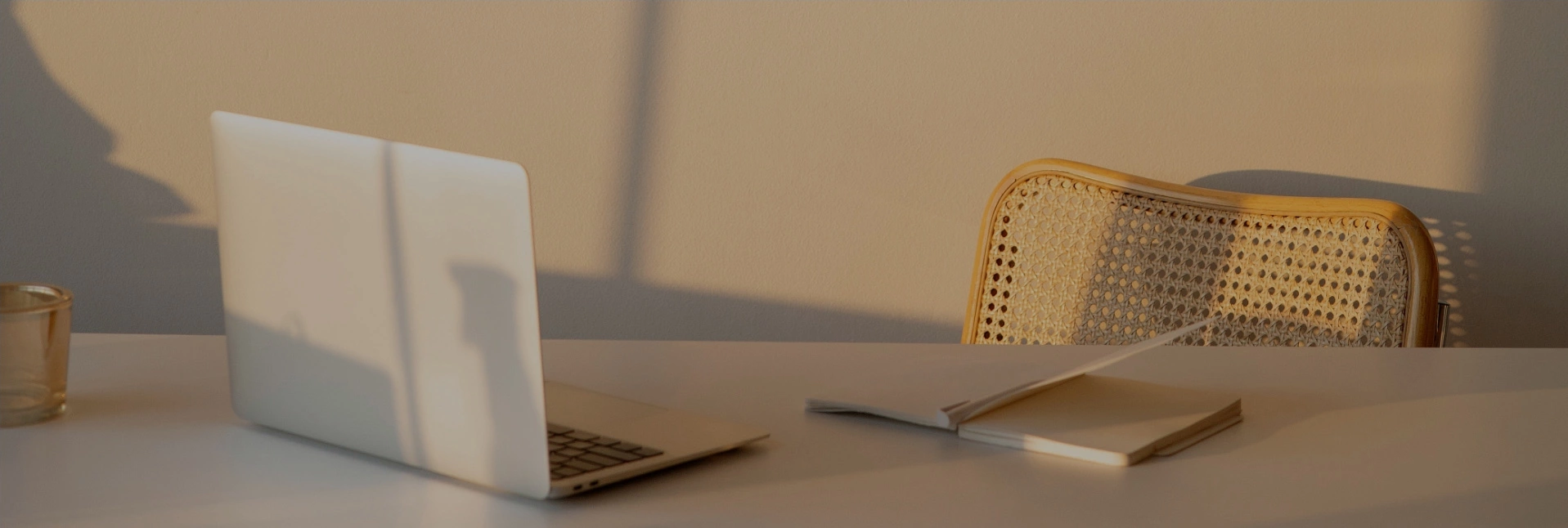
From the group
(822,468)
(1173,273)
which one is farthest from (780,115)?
(822,468)

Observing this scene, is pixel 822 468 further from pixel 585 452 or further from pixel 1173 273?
pixel 1173 273

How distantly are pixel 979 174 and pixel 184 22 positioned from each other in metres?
1.12

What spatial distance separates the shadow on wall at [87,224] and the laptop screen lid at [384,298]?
120 centimetres

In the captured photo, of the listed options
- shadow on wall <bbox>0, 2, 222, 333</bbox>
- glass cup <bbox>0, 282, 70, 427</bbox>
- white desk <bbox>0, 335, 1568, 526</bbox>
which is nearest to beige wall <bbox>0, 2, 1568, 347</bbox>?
shadow on wall <bbox>0, 2, 222, 333</bbox>

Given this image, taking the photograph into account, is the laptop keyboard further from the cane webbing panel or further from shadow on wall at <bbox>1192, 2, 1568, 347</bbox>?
shadow on wall at <bbox>1192, 2, 1568, 347</bbox>

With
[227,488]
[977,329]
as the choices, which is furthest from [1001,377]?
[977,329]

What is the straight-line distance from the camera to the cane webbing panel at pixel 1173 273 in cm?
160

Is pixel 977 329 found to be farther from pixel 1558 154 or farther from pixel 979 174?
pixel 1558 154

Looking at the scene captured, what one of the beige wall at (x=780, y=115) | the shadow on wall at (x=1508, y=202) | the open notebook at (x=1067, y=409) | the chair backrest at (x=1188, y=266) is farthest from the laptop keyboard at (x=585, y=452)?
the shadow on wall at (x=1508, y=202)

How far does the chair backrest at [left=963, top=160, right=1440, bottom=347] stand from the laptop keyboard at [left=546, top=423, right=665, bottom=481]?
3.00 feet

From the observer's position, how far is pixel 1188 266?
1.66 meters

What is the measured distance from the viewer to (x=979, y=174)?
199 cm

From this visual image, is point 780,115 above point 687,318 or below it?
above

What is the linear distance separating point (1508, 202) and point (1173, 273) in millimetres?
595
